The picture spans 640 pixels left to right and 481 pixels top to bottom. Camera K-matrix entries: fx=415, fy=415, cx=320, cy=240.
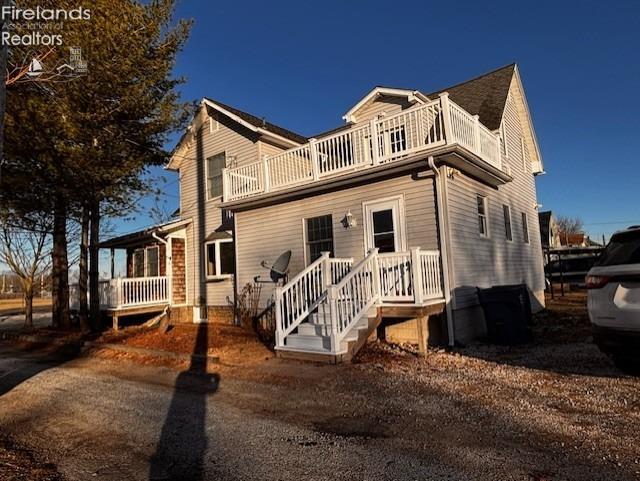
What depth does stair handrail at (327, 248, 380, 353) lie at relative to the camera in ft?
24.5

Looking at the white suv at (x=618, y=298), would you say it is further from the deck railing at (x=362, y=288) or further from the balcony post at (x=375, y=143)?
the balcony post at (x=375, y=143)

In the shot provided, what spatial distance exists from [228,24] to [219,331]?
34.0ft

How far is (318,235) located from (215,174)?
6.73m

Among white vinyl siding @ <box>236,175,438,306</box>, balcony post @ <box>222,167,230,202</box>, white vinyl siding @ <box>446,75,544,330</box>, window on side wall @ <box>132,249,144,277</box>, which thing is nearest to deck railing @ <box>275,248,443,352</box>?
white vinyl siding @ <box>446,75,544,330</box>

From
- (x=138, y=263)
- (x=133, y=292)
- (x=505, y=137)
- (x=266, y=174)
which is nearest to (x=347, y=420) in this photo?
(x=266, y=174)

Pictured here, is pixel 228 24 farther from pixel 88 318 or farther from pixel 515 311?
pixel 515 311

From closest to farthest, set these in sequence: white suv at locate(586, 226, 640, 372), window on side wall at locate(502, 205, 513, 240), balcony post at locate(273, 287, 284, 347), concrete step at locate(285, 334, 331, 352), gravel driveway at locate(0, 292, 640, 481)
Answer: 1. gravel driveway at locate(0, 292, 640, 481)
2. white suv at locate(586, 226, 640, 372)
3. concrete step at locate(285, 334, 331, 352)
4. balcony post at locate(273, 287, 284, 347)
5. window on side wall at locate(502, 205, 513, 240)

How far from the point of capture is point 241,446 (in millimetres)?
3973

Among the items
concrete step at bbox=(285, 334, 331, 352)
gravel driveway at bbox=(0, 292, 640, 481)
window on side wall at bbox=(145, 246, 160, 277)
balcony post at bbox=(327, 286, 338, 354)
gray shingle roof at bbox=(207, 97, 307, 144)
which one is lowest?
gravel driveway at bbox=(0, 292, 640, 481)

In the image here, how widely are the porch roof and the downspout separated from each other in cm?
1028

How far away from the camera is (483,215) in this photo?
10.9 metres

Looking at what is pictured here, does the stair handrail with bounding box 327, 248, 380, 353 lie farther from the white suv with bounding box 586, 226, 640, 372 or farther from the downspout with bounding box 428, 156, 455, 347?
the white suv with bounding box 586, 226, 640, 372

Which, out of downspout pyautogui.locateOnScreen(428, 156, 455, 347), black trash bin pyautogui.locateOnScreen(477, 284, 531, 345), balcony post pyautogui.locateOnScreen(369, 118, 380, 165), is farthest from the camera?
balcony post pyautogui.locateOnScreen(369, 118, 380, 165)

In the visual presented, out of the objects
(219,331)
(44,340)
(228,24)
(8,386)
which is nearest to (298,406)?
(8,386)
